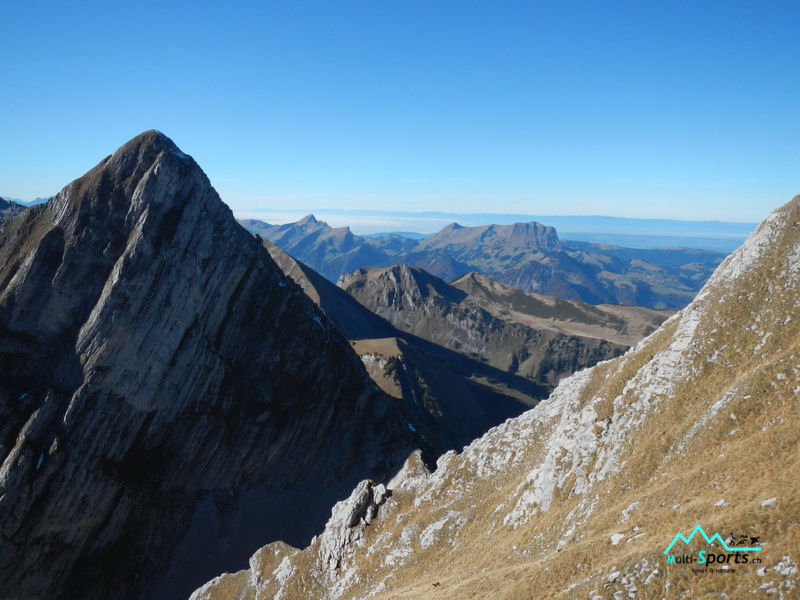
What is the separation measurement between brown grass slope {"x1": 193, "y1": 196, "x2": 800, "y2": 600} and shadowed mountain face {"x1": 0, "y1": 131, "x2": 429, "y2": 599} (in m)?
28.0

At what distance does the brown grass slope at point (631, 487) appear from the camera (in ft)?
72.5

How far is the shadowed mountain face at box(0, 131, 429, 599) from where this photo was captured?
222ft

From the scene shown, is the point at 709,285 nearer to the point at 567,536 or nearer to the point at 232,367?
the point at 567,536

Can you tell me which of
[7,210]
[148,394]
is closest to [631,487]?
[148,394]

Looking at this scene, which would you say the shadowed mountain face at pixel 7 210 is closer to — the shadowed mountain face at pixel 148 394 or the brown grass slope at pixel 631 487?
the shadowed mountain face at pixel 148 394

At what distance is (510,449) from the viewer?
2165 inches

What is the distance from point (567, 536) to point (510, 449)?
23.6 meters

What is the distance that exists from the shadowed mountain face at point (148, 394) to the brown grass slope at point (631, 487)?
91.9 feet

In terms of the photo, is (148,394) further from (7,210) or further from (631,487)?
(7,210)

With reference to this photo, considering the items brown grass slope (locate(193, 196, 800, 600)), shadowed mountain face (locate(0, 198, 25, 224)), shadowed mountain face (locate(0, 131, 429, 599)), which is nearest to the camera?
brown grass slope (locate(193, 196, 800, 600))

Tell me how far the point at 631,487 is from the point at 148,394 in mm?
74183

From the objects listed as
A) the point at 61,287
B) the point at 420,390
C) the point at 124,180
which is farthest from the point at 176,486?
the point at 420,390

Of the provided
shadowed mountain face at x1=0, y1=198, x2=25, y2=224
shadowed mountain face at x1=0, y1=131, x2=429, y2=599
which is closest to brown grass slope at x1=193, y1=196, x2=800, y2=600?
shadowed mountain face at x1=0, y1=131, x2=429, y2=599

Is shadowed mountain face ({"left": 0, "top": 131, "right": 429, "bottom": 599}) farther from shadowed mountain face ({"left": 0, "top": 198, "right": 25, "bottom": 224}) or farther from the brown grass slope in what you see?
shadowed mountain face ({"left": 0, "top": 198, "right": 25, "bottom": 224})
